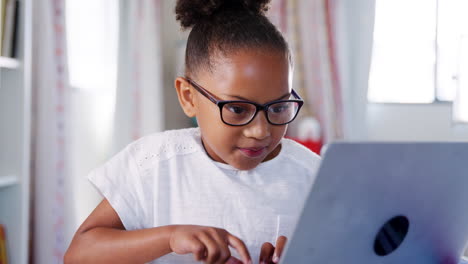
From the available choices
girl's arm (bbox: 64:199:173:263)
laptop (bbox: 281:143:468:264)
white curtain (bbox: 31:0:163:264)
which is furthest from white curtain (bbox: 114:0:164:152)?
laptop (bbox: 281:143:468:264)

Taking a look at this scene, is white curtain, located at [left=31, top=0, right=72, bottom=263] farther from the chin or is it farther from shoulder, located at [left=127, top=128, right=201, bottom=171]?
the chin

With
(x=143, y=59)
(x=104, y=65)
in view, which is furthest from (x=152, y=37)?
(x=104, y=65)

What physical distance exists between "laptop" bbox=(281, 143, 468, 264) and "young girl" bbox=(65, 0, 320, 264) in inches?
10.1

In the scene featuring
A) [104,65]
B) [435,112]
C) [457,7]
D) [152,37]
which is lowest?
[435,112]

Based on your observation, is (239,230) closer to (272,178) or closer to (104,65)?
(272,178)

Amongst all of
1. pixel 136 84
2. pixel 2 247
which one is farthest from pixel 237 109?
pixel 136 84

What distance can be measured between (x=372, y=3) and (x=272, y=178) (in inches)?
114

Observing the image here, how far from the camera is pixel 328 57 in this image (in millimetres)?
3527

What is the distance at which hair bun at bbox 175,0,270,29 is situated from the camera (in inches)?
38.3

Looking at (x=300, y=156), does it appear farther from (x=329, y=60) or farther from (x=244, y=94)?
(x=329, y=60)

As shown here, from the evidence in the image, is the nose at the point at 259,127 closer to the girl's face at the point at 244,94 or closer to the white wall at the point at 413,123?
the girl's face at the point at 244,94

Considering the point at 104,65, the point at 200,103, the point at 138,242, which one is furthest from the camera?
the point at 104,65

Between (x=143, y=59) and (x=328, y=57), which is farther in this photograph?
(x=328, y=57)

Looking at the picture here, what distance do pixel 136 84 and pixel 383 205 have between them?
99.4 inches
